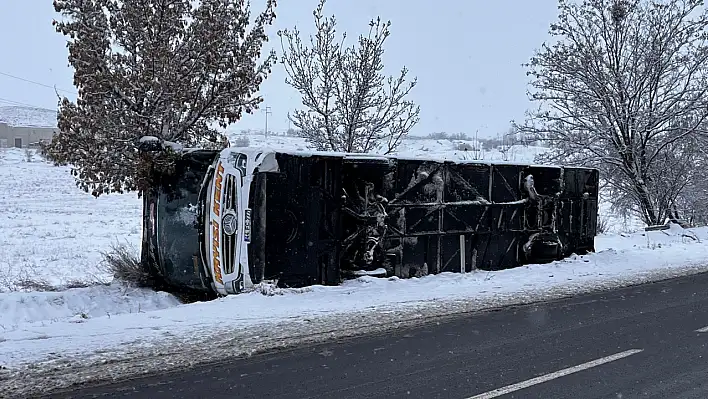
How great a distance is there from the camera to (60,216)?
3556cm

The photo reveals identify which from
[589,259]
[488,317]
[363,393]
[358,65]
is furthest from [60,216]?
[363,393]

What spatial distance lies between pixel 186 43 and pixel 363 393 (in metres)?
8.40

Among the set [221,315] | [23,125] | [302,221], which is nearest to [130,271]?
[302,221]

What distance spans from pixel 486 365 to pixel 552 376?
0.65m

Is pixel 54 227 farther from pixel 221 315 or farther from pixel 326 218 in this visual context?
pixel 221 315

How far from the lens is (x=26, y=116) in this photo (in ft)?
453

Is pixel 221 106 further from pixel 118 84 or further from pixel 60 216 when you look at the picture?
pixel 60 216

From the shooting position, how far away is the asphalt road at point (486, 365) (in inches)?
241

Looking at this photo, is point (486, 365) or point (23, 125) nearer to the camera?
point (486, 365)

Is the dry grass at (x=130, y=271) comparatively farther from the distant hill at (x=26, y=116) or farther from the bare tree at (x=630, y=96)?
the distant hill at (x=26, y=116)

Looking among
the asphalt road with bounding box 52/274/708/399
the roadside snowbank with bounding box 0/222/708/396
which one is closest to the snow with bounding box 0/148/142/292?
the roadside snowbank with bounding box 0/222/708/396

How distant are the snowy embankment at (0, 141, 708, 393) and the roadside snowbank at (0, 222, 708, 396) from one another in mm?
15

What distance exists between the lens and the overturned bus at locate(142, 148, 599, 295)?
33.4ft

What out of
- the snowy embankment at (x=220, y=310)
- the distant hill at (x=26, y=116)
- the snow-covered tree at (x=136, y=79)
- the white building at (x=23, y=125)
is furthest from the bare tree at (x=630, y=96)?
the distant hill at (x=26, y=116)
